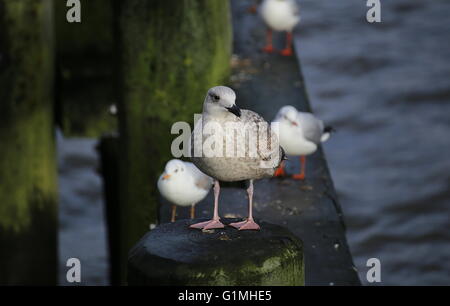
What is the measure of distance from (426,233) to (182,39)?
15.3 feet

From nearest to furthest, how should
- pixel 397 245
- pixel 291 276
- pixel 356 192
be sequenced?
pixel 291 276 → pixel 397 245 → pixel 356 192

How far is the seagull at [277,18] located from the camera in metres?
9.76

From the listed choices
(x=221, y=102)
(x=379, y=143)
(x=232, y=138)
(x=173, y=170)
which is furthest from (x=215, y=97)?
(x=379, y=143)

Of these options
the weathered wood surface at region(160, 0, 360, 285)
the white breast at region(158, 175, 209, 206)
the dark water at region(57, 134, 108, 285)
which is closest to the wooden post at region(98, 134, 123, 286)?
the dark water at region(57, 134, 108, 285)

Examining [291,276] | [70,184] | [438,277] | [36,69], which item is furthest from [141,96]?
[70,184]

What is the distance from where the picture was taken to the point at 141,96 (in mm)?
7000

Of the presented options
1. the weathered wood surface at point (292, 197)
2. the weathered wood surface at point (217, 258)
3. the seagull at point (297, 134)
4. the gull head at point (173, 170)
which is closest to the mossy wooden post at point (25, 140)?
the weathered wood surface at point (292, 197)

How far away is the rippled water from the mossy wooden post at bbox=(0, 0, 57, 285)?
3399 millimetres

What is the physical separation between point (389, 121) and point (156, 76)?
651 centimetres

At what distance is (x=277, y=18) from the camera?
980cm

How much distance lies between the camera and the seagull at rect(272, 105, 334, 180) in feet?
24.0

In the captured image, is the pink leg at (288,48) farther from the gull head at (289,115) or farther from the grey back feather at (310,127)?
the gull head at (289,115)
